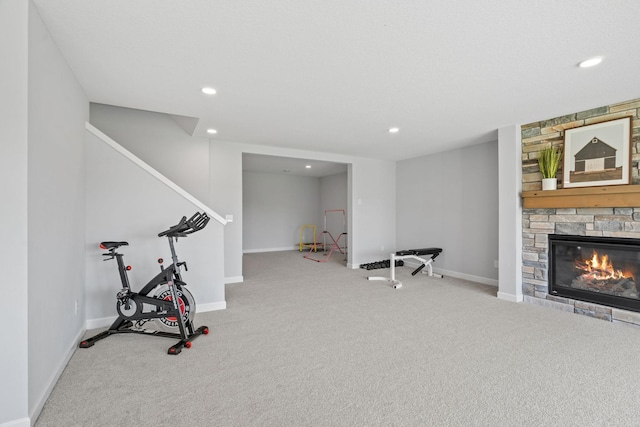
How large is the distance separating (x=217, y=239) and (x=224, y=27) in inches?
96.1

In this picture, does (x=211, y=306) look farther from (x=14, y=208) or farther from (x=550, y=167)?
(x=550, y=167)

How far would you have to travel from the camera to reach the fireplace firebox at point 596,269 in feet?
10.7

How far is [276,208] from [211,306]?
18.8 ft

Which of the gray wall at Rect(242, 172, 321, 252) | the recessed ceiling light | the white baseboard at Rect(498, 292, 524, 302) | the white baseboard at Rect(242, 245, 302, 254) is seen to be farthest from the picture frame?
the white baseboard at Rect(242, 245, 302, 254)

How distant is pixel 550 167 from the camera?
3703 millimetres

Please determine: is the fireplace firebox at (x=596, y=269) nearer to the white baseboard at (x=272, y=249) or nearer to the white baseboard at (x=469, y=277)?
the white baseboard at (x=469, y=277)

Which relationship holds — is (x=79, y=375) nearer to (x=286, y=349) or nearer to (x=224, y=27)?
(x=286, y=349)

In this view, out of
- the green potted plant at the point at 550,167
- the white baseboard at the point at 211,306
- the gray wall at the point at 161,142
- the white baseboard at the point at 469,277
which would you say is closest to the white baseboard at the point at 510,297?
the white baseboard at the point at 469,277

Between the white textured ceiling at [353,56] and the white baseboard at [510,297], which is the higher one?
the white textured ceiling at [353,56]

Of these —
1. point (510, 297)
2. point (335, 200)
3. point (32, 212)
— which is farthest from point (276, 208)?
point (32, 212)

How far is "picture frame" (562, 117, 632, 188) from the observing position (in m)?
3.22

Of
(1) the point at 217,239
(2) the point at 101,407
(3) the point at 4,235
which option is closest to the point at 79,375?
(2) the point at 101,407

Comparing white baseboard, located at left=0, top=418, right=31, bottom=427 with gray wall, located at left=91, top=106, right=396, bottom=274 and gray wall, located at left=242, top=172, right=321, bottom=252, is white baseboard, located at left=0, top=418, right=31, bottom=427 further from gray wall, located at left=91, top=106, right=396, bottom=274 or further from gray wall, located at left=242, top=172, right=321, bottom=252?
gray wall, located at left=242, top=172, right=321, bottom=252

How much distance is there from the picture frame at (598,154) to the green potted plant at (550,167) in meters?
0.08
